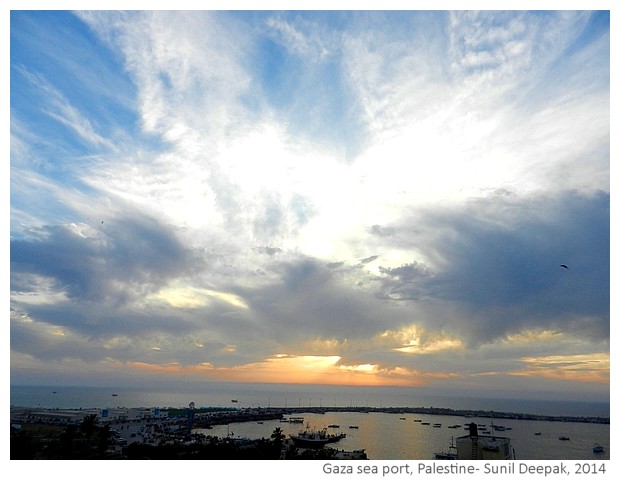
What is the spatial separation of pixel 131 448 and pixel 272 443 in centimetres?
600

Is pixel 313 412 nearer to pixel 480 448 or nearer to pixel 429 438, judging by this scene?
pixel 429 438

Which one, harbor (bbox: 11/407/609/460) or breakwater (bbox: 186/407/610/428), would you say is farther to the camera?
breakwater (bbox: 186/407/610/428)

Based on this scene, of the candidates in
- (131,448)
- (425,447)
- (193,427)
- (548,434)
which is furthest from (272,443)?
(548,434)

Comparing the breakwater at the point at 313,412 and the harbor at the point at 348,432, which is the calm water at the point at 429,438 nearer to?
the harbor at the point at 348,432

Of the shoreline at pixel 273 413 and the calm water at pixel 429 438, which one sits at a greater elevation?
the shoreline at pixel 273 413

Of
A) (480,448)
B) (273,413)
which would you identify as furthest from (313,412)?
(480,448)

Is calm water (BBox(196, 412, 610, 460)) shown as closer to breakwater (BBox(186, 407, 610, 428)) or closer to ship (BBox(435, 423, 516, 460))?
breakwater (BBox(186, 407, 610, 428))

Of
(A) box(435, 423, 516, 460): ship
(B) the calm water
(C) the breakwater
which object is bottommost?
(B) the calm water

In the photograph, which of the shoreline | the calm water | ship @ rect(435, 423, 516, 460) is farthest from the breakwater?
ship @ rect(435, 423, 516, 460)

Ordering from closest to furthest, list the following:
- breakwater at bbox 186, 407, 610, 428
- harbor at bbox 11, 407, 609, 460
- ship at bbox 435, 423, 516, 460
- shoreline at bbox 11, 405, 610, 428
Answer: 1. ship at bbox 435, 423, 516, 460
2. harbor at bbox 11, 407, 609, 460
3. shoreline at bbox 11, 405, 610, 428
4. breakwater at bbox 186, 407, 610, 428

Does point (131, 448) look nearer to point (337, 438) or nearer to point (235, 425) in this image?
point (337, 438)

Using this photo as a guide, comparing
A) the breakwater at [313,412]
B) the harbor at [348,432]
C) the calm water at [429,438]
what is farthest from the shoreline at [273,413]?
the calm water at [429,438]

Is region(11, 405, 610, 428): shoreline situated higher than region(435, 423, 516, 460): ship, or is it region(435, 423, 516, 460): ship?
region(435, 423, 516, 460): ship

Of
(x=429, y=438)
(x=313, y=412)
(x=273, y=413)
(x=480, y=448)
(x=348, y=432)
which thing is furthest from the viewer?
(x=313, y=412)
